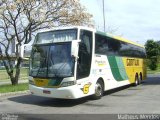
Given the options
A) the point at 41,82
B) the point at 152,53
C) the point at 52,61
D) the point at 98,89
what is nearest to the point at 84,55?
the point at 52,61

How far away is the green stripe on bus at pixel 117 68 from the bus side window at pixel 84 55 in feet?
10.1

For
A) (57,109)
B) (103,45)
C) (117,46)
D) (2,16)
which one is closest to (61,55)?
(57,109)

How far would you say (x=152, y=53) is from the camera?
63344 millimetres

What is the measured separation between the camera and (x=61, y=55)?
1404cm

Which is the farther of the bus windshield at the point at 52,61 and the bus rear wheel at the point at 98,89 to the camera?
the bus rear wheel at the point at 98,89

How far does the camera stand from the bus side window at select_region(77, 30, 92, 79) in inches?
559

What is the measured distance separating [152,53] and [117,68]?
4544cm

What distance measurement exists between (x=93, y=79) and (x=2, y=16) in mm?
12031

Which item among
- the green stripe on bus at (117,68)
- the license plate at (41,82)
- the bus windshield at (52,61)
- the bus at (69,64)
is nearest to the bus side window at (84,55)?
the bus at (69,64)

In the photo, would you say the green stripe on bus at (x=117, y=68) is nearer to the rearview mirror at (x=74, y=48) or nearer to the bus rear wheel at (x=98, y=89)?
the bus rear wheel at (x=98, y=89)

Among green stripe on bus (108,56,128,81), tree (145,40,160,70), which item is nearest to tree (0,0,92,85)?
green stripe on bus (108,56,128,81)

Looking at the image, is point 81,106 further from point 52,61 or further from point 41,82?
point 52,61

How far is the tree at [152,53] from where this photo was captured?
61.6m

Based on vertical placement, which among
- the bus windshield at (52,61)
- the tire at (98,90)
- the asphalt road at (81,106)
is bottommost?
the asphalt road at (81,106)
